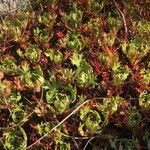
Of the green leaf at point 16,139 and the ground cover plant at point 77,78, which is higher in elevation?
the ground cover plant at point 77,78

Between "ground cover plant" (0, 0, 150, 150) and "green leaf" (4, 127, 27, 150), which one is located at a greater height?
"ground cover plant" (0, 0, 150, 150)

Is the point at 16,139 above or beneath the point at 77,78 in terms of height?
beneath

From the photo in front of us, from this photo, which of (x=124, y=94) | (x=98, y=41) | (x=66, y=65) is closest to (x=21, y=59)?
(x=66, y=65)

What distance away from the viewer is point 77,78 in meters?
3.39

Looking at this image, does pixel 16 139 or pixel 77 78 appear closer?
pixel 16 139

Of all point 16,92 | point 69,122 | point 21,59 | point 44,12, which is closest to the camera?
point 69,122

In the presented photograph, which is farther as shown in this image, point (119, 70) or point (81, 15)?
point (81, 15)

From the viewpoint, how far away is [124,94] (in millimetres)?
3404

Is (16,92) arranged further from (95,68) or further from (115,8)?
(115,8)

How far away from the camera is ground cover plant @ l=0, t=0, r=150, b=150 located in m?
3.13

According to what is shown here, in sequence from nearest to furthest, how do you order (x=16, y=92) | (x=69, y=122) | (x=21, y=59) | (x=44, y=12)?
(x=69, y=122) < (x=16, y=92) < (x=21, y=59) < (x=44, y=12)

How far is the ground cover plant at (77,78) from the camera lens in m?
3.13

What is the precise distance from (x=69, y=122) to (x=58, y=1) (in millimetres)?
1558

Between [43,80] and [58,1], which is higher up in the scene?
[58,1]
